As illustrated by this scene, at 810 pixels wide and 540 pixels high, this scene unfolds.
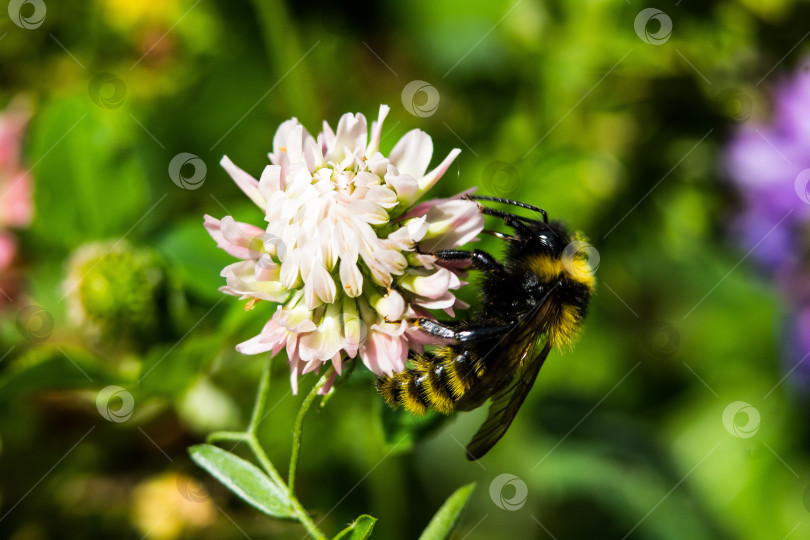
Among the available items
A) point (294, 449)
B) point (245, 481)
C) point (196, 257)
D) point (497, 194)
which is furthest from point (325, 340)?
point (497, 194)

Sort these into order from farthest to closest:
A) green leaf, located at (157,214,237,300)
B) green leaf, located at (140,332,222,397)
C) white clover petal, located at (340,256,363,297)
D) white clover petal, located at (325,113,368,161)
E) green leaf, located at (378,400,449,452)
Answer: green leaf, located at (157,214,237,300)
green leaf, located at (140,332,222,397)
green leaf, located at (378,400,449,452)
white clover petal, located at (325,113,368,161)
white clover petal, located at (340,256,363,297)

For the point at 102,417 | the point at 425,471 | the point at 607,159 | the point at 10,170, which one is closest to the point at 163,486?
the point at 102,417

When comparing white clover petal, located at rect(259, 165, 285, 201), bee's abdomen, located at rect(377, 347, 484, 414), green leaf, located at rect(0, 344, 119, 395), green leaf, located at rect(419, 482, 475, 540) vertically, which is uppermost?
white clover petal, located at rect(259, 165, 285, 201)

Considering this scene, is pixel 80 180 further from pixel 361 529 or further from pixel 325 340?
pixel 361 529

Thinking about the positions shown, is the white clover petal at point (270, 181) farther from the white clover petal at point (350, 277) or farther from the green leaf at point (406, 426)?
the green leaf at point (406, 426)

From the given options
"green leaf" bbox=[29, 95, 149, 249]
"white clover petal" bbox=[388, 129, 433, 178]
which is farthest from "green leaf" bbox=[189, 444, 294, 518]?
"green leaf" bbox=[29, 95, 149, 249]

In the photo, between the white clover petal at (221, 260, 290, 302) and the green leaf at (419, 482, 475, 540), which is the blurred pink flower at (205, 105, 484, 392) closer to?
the white clover petal at (221, 260, 290, 302)
